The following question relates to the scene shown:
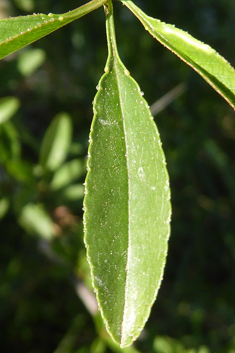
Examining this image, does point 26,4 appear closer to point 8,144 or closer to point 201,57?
point 8,144

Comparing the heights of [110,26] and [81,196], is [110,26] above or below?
above

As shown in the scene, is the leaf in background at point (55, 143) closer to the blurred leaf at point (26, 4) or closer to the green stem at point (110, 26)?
the blurred leaf at point (26, 4)

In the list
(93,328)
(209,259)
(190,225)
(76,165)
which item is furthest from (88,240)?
(209,259)

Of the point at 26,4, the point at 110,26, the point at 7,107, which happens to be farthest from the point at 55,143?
the point at 110,26

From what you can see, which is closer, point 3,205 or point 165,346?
point 3,205

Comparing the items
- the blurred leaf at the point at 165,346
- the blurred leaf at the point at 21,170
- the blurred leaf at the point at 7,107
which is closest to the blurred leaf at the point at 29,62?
the blurred leaf at the point at 7,107

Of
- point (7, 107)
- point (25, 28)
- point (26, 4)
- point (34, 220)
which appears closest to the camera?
point (25, 28)
